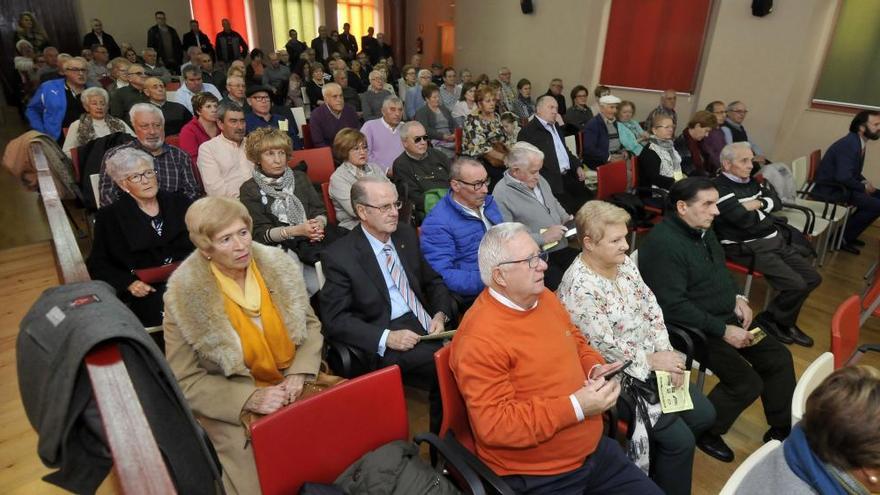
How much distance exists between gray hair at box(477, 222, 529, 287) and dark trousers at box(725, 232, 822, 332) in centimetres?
249

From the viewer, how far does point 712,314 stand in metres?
2.53

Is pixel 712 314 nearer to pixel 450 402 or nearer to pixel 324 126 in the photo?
pixel 450 402

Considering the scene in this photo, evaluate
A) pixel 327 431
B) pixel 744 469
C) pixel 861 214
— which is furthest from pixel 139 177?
pixel 861 214

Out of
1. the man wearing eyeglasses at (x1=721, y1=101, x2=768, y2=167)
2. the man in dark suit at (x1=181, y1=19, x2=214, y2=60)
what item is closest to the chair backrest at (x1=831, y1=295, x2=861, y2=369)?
the man wearing eyeglasses at (x1=721, y1=101, x2=768, y2=167)

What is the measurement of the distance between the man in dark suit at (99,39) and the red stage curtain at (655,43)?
9842mm

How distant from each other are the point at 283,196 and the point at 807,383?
2.72 meters

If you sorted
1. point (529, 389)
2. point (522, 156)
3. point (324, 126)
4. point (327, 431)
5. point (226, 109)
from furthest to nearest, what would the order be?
point (324, 126), point (226, 109), point (522, 156), point (529, 389), point (327, 431)

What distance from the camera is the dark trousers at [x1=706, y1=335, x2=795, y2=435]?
2.35m

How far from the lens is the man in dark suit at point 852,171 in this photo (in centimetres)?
466

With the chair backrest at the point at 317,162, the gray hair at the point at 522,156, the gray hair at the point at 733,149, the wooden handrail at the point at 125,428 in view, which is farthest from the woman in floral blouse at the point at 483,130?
the wooden handrail at the point at 125,428

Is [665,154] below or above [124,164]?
below

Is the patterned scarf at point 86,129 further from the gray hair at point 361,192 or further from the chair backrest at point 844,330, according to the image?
the chair backrest at point 844,330

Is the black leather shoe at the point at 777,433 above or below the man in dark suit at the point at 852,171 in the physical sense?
below

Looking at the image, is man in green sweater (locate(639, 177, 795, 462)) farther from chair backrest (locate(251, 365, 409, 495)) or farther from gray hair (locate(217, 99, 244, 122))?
gray hair (locate(217, 99, 244, 122))
